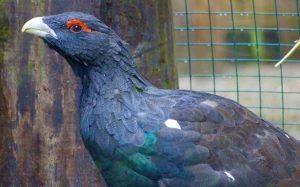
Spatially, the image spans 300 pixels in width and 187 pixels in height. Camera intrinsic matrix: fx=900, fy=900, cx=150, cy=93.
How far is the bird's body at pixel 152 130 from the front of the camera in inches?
223

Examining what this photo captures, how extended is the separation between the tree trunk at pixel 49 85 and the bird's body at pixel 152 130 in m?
0.60

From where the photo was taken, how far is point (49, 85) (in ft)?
21.4

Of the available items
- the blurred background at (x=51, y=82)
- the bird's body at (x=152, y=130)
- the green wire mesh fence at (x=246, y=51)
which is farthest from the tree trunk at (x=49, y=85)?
the green wire mesh fence at (x=246, y=51)

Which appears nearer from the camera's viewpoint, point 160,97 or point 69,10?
point 160,97

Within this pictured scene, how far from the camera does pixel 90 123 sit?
5.84 meters

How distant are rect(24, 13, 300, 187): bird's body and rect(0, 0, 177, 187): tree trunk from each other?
60 cm

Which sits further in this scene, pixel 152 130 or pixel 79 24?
pixel 79 24

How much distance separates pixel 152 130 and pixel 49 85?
3.78 feet


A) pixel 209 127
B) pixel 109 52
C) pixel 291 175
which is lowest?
pixel 291 175

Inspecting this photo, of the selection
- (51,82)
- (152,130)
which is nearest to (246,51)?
(51,82)

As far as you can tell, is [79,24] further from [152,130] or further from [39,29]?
[152,130]

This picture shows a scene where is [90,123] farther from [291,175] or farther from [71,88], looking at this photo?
[291,175]

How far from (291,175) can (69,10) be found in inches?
76.8

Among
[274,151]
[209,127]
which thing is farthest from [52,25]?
[274,151]
